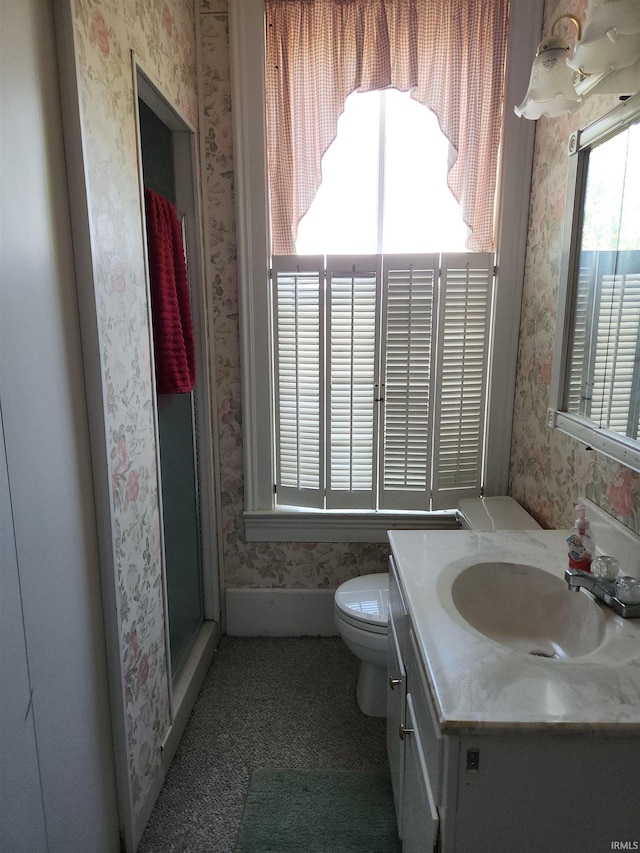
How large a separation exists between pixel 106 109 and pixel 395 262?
1082 mm

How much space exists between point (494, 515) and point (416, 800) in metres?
1.03

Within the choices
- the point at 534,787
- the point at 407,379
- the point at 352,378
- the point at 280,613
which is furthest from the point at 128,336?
the point at 280,613

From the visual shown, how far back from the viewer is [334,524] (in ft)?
6.98

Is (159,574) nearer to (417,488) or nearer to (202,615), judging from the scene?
(202,615)

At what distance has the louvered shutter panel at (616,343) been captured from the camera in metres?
1.11

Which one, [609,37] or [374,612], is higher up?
[609,37]

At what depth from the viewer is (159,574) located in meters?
1.50

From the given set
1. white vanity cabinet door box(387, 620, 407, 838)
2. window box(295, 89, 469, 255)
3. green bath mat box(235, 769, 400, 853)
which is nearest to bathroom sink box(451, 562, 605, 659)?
white vanity cabinet door box(387, 620, 407, 838)

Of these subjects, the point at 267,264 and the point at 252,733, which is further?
the point at 267,264

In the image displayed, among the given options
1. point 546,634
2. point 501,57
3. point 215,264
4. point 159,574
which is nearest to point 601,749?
point 546,634

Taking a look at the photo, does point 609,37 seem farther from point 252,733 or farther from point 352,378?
point 252,733

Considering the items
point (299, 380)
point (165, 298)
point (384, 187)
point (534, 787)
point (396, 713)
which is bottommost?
point (396, 713)

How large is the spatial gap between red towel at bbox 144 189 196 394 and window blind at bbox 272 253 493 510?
490 millimetres

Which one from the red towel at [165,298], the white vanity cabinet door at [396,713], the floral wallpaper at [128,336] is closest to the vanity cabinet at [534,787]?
the white vanity cabinet door at [396,713]
